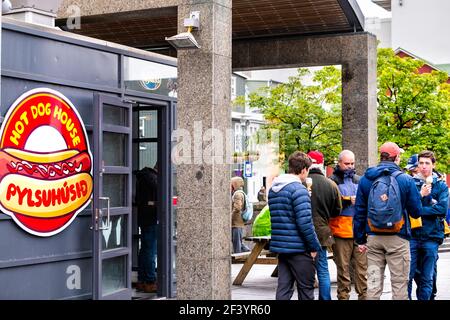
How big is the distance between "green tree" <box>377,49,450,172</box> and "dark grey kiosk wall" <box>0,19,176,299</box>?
2417 cm

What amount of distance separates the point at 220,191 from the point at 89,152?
1.58 meters

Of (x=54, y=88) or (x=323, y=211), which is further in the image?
(x=323, y=211)

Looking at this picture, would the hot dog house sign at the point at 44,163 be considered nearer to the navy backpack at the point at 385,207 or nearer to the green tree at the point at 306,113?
the navy backpack at the point at 385,207

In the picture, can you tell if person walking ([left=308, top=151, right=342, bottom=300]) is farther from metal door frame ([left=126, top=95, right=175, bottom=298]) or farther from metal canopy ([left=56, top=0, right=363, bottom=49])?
metal canopy ([left=56, top=0, right=363, bottom=49])

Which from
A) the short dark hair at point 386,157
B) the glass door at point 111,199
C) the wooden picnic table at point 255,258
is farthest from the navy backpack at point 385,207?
the wooden picnic table at point 255,258

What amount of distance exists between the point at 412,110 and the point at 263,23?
68.2 ft

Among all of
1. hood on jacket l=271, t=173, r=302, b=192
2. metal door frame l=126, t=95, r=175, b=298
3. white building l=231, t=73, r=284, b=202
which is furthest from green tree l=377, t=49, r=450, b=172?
hood on jacket l=271, t=173, r=302, b=192

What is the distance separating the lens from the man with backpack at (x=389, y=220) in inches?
317

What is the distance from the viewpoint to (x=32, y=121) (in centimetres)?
813

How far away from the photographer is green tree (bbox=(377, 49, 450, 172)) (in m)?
32.1

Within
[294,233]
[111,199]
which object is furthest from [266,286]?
[294,233]

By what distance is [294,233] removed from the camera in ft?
26.4

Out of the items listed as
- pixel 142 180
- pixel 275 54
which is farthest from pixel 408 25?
pixel 142 180

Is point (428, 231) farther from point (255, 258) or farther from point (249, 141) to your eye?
point (249, 141)
